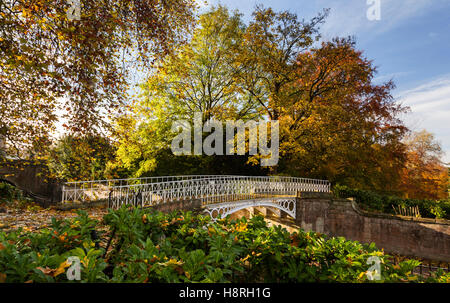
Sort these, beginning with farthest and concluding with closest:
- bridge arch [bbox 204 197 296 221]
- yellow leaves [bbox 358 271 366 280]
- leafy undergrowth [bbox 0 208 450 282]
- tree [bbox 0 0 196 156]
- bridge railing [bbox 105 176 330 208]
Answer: bridge arch [bbox 204 197 296 221] < bridge railing [bbox 105 176 330 208] < tree [bbox 0 0 196 156] < yellow leaves [bbox 358 271 366 280] < leafy undergrowth [bbox 0 208 450 282]

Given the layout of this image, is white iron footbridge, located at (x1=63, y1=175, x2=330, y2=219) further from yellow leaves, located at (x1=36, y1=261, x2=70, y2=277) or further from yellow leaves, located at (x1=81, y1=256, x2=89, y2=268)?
yellow leaves, located at (x1=36, y1=261, x2=70, y2=277)

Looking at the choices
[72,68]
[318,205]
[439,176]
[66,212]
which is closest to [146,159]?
[66,212]

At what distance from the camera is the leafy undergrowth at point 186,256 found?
154cm

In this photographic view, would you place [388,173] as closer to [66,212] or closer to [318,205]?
[318,205]

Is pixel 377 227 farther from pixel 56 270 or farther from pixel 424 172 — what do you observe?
pixel 56 270

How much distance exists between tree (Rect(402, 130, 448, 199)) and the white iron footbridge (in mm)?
8982

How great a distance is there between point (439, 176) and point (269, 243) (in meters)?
26.9

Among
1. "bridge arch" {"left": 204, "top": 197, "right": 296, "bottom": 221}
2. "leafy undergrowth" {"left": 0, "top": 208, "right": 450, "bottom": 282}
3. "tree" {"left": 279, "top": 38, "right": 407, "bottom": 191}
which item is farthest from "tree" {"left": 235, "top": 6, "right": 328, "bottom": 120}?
"leafy undergrowth" {"left": 0, "top": 208, "right": 450, "bottom": 282}

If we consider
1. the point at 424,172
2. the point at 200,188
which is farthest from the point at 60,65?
the point at 424,172

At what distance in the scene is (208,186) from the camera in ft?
37.5

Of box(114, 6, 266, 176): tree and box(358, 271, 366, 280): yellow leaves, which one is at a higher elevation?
box(114, 6, 266, 176): tree

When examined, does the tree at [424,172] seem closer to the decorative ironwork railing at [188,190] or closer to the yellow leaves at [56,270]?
the decorative ironwork railing at [188,190]

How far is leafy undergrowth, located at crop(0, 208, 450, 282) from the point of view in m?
1.54

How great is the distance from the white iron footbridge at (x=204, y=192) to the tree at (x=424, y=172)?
8.98 metres
